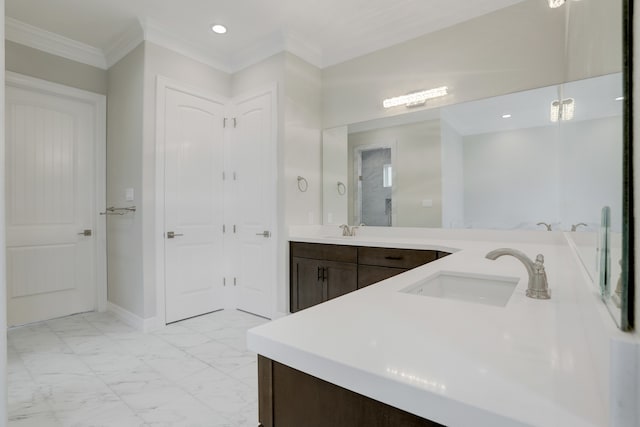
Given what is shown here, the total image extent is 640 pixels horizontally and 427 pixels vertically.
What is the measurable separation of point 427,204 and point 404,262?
72cm

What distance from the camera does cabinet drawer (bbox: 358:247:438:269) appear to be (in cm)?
241

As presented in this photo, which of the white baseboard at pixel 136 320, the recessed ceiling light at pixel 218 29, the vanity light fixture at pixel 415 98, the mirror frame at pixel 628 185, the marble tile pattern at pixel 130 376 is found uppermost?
the recessed ceiling light at pixel 218 29

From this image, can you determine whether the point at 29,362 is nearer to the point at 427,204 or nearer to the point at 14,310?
the point at 14,310

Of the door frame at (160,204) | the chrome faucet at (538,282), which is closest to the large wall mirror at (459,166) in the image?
the chrome faucet at (538,282)

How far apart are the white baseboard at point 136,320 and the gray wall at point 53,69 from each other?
2.34m

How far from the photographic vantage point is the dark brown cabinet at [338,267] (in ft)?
8.27

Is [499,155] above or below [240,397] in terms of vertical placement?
above

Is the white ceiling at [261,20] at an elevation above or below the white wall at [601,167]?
above

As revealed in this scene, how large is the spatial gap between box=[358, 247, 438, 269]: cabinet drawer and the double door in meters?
1.03

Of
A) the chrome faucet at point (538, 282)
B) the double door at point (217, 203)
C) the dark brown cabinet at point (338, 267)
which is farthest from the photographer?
the double door at point (217, 203)

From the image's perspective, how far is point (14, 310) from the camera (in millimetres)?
3051

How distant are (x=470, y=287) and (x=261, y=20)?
2.82 metres

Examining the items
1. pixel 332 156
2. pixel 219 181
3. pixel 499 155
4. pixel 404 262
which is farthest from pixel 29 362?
pixel 499 155

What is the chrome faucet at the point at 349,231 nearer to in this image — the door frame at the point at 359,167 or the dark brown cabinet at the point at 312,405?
the door frame at the point at 359,167
